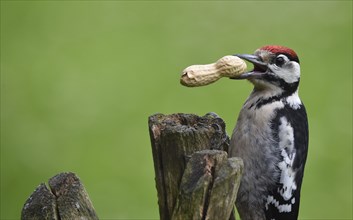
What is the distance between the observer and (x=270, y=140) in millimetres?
4277

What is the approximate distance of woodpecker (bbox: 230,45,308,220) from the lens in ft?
13.8

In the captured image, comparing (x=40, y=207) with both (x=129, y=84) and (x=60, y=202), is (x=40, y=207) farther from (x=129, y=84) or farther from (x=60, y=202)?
(x=129, y=84)

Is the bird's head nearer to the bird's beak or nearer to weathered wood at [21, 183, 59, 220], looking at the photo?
the bird's beak

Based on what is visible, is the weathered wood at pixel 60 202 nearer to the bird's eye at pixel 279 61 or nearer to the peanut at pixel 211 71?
the peanut at pixel 211 71

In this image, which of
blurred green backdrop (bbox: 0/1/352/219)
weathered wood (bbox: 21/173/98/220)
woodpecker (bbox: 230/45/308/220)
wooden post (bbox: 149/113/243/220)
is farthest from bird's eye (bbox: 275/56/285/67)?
blurred green backdrop (bbox: 0/1/352/219)

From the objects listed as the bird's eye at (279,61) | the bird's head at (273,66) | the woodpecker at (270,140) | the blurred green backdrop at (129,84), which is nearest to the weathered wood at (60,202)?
the woodpecker at (270,140)

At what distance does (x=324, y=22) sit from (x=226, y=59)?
18.9ft

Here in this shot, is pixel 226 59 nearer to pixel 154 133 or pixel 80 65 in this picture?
pixel 154 133

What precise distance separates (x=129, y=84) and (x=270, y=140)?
3712 millimetres

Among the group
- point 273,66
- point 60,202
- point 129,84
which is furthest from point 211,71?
point 129,84

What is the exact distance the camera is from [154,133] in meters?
3.22

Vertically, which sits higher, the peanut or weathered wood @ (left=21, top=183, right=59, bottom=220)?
the peanut

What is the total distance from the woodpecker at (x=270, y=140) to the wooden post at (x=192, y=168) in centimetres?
64

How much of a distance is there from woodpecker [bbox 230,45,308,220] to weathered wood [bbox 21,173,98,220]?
4.49 ft
